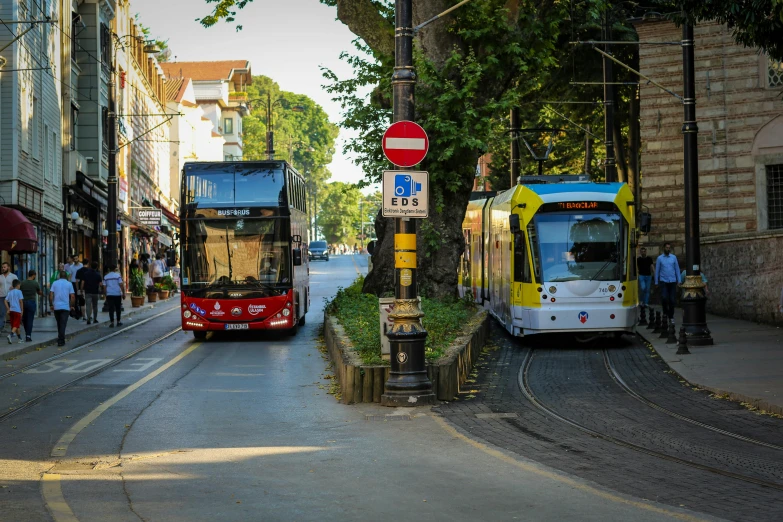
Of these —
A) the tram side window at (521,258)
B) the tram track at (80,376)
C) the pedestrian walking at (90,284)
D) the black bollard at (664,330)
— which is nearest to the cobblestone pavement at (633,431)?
the tram side window at (521,258)

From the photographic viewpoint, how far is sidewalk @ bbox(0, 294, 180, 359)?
77.2 ft

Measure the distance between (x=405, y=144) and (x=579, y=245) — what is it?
867 cm

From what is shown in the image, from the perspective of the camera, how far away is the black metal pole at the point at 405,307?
13695 mm

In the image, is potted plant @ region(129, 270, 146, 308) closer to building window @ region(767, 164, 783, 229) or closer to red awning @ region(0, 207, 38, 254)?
red awning @ region(0, 207, 38, 254)

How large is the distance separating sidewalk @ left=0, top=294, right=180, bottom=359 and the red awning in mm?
2101

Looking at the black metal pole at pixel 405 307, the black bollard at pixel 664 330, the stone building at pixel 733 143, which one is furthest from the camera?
the stone building at pixel 733 143

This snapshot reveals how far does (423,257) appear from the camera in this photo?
26.4 metres

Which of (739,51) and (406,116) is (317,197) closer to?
(739,51)

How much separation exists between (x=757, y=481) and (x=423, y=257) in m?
17.7

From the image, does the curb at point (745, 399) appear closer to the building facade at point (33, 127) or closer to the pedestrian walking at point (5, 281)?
the pedestrian walking at point (5, 281)

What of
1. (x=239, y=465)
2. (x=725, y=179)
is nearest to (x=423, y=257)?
(x=725, y=179)

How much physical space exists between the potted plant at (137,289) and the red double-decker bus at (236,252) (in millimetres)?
16777

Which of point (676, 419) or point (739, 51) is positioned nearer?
point (676, 419)

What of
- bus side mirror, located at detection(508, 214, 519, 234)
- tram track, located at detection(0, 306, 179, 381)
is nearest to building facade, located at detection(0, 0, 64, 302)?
tram track, located at detection(0, 306, 179, 381)
